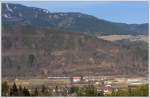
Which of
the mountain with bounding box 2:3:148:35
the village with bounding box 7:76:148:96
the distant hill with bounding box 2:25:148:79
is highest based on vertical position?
the mountain with bounding box 2:3:148:35

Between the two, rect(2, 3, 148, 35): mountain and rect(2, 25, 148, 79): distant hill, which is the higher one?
rect(2, 3, 148, 35): mountain

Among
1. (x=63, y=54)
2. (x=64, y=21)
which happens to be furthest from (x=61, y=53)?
(x=64, y=21)

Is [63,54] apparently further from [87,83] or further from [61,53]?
[87,83]

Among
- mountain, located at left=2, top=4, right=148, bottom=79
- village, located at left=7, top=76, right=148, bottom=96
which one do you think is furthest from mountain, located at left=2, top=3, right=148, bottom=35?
village, located at left=7, top=76, right=148, bottom=96

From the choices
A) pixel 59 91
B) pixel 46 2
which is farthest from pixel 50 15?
pixel 59 91

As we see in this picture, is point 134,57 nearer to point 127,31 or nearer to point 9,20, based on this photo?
point 127,31

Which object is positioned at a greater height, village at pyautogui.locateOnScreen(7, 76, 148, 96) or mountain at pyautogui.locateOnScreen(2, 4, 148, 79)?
mountain at pyautogui.locateOnScreen(2, 4, 148, 79)

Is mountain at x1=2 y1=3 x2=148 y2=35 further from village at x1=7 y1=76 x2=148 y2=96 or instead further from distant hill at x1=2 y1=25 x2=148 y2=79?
village at x1=7 y1=76 x2=148 y2=96

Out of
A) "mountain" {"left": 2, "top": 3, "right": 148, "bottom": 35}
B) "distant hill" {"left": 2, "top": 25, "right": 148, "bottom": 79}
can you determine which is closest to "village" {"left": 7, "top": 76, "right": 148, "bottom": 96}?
"distant hill" {"left": 2, "top": 25, "right": 148, "bottom": 79}

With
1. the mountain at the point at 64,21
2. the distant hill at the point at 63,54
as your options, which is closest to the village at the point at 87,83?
the distant hill at the point at 63,54
